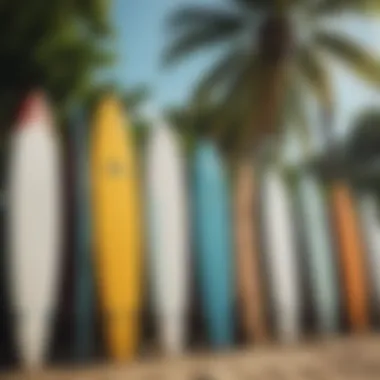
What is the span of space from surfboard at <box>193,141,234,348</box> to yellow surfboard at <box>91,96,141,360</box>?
4.9 inches

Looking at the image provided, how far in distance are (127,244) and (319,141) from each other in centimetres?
47

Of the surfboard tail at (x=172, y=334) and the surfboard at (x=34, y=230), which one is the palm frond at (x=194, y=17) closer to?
the surfboard at (x=34, y=230)

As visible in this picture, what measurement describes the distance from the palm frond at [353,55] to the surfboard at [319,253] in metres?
0.25

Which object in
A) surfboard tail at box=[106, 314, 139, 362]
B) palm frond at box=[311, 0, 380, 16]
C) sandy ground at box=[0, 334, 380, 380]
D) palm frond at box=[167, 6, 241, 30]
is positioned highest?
palm frond at box=[311, 0, 380, 16]

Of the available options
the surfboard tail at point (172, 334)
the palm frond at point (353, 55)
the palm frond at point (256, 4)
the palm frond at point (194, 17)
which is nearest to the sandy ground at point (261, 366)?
the surfboard tail at point (172, 334)

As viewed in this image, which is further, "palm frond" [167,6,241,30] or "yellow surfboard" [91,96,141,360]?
"palm frond" [167,6,241,30]

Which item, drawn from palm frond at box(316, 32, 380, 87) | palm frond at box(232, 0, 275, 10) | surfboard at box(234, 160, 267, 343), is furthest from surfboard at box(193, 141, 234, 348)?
palm frond at box(232, 0, 275, 10)

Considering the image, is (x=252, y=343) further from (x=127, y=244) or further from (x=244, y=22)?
→ (x=244, y=22)

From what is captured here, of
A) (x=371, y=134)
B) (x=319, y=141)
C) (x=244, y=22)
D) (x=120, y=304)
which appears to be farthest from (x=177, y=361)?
(x=244, y=22)

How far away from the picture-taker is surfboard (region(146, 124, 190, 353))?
120cm

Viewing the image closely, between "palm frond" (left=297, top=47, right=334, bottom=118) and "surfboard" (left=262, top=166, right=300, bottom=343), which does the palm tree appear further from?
"surfboard" (left=262, top=166, right=300, bottom=343)

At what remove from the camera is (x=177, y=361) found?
1181 millimetres

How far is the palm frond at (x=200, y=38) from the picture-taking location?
133 cm

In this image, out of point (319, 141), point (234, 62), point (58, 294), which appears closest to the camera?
point (58, 294)
